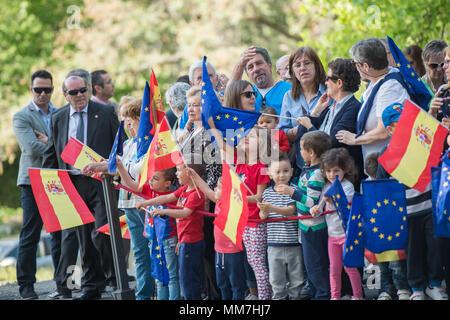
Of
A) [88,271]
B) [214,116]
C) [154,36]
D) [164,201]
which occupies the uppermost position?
[154,36]

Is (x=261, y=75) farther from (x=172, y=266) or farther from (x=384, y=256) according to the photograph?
(x=384, y=256)

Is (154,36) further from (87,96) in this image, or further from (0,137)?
(87,96)

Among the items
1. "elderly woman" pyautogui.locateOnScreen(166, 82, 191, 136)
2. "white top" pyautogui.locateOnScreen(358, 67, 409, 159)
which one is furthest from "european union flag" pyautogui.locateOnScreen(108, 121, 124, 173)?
"white top" pyautogui.locateOnScreen(358, 67, 409, 159)

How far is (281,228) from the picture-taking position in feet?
20.1

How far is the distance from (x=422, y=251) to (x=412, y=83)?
4.46ft

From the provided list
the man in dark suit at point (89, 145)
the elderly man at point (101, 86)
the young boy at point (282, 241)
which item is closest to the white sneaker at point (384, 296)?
the young boy at point (282, 241)

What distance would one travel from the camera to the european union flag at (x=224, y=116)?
20.0 feet

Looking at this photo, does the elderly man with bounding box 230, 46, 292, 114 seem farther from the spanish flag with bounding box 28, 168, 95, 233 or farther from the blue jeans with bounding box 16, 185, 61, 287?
the blue jeans with bounding box 16, 185, 61, 287

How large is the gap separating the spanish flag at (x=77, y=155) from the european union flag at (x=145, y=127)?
0.65 metres

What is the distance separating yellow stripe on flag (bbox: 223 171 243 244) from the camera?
563 centimetres
